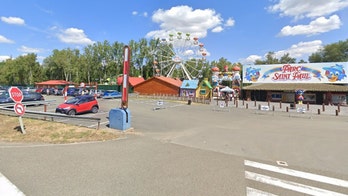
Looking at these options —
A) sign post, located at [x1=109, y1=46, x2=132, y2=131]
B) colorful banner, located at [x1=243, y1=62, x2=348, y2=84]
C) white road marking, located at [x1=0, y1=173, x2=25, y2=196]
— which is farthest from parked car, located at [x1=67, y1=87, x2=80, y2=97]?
white road marking, located at [x1=0, y1=173, x2=25, y2=196]

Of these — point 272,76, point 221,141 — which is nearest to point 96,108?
point 221,141

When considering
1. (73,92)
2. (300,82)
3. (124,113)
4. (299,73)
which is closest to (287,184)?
(124,113)

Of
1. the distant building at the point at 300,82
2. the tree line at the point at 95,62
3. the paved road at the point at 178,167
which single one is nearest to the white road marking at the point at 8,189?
the paved road at the point at 178,167

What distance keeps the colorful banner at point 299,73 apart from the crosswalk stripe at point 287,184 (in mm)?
38467

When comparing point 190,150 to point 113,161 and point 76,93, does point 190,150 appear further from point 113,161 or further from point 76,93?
point 76,93

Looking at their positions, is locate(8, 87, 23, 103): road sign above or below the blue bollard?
above

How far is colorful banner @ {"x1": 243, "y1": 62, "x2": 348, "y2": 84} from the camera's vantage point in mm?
35125

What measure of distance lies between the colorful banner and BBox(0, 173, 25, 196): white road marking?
138 ft

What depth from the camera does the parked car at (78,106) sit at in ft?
53.6

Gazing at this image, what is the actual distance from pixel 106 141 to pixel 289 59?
285 ft

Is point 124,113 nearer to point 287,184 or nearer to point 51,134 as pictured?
point 51,134

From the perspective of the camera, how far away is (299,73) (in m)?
37.5

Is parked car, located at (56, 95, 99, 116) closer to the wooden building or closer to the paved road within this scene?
the paved road

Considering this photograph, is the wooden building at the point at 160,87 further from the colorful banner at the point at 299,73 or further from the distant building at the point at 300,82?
the colorful banner at the point at 299,73
